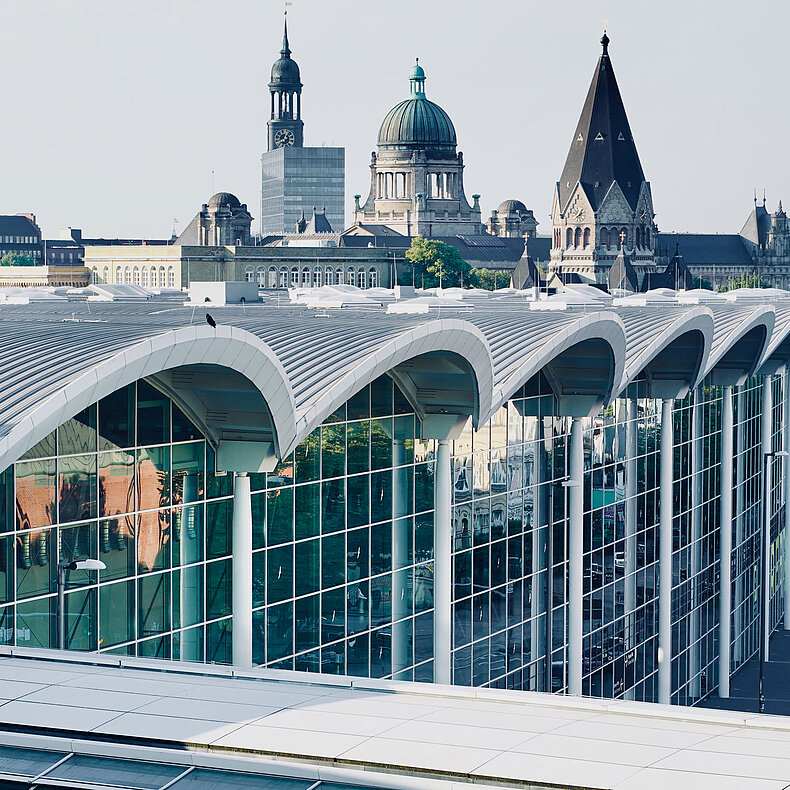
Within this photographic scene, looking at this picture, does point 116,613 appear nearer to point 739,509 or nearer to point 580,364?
point 580,364

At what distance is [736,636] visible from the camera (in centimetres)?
5791

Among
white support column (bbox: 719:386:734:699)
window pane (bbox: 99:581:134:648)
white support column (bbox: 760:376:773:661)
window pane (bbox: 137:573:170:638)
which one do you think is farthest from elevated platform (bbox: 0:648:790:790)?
white support column (bbox: 760:376:773:661)

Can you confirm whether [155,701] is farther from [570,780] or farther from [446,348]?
[446,348]

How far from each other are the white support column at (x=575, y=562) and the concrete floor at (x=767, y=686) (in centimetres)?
1108

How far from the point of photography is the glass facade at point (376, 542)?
26.9 meters

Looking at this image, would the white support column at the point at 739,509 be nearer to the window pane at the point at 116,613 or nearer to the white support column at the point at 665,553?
the white support column at the point at 665,553

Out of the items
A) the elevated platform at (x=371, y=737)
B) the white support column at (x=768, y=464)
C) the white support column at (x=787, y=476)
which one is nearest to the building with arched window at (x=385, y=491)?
the elevated platform at (x=371, y=737)

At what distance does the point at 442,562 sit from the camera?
119ft

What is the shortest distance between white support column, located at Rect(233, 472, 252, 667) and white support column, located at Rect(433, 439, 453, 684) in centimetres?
724

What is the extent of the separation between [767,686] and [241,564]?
3218cm

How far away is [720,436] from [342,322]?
24534mm

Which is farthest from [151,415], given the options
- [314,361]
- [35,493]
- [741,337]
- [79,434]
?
[741,337]

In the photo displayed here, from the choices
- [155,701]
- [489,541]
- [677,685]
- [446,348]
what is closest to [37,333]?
[446,348]

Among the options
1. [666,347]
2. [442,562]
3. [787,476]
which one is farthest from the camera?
[787,476]
